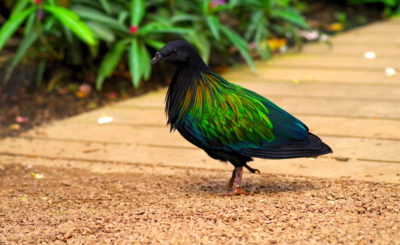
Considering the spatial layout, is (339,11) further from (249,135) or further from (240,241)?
(240,241)

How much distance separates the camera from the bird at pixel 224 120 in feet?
11.7

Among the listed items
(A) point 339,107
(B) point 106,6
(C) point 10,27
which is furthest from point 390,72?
(C) point 10,27

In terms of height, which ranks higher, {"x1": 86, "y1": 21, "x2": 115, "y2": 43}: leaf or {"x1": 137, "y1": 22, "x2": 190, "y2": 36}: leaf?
{"x1": 137, "y1": 22, "x2": 190, "y2": 36}: leaf

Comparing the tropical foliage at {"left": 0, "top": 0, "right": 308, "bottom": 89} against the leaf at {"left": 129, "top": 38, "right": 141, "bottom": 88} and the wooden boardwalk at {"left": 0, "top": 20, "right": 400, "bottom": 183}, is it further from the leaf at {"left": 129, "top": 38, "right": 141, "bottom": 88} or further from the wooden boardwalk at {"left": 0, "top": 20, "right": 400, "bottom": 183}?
the wooden boardwalk at {"left": 0, "top": 20, "right": 400, "bottom": 183}

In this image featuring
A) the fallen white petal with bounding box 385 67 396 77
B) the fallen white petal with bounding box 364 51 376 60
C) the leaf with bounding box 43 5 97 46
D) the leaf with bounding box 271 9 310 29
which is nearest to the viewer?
the leaf with bounding box 43 5 97 46

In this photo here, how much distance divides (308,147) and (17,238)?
1.59 m

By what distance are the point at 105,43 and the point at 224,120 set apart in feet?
10.6

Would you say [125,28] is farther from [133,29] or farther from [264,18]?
[264,18]

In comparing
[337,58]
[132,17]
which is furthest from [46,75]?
[337,58]

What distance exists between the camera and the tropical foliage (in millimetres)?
5742

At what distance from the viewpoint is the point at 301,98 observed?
5637 millimetres

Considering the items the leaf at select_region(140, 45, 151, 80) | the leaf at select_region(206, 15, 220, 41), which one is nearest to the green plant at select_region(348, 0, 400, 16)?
the leaf at select_region(206, 15, 220, 41)

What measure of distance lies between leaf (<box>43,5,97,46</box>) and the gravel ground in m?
1.37

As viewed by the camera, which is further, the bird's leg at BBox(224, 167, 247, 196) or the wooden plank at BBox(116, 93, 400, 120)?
the wooden plank at BBox(116, 93, 400, 120)
